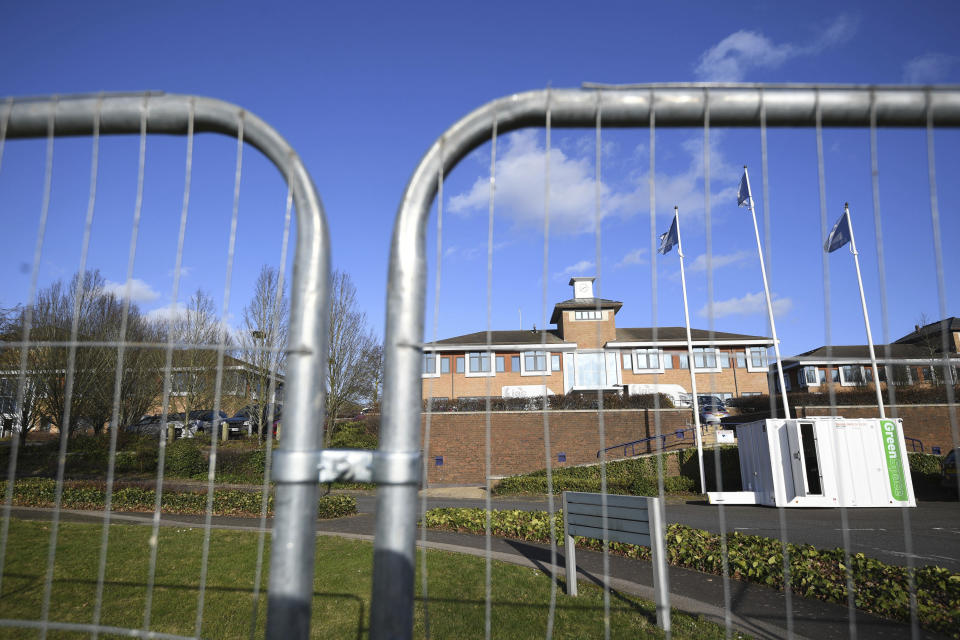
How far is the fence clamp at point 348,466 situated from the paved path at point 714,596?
8.08ft

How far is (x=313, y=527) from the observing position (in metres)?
1.61

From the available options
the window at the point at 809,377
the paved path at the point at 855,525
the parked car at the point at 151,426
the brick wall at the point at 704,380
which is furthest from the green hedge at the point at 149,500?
the window at the point at 809,377

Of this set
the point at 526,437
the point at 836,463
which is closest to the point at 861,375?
the point at 836,463

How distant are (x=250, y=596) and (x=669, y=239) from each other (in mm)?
15082

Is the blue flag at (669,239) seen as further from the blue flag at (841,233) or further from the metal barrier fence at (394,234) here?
the metal barrier fence at (394,234)

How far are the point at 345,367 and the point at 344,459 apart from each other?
21943 millimetres

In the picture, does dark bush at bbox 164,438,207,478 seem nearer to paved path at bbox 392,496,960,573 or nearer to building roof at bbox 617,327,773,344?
paved path at bbox 392,496,960,573

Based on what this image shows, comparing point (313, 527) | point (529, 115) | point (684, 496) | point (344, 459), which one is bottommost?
point (684, 496)

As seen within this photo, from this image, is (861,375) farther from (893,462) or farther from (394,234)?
(394,234)

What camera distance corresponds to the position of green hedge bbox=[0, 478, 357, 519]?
522 inches

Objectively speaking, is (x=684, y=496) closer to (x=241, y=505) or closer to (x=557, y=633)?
(x=241, y=505)

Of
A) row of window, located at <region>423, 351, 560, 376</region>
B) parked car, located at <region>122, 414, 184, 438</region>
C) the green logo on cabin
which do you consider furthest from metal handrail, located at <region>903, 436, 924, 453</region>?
parked car, located at <region>122, 414, 184, 438</region>

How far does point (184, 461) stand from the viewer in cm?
2012

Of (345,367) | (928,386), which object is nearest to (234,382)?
(345,367)
